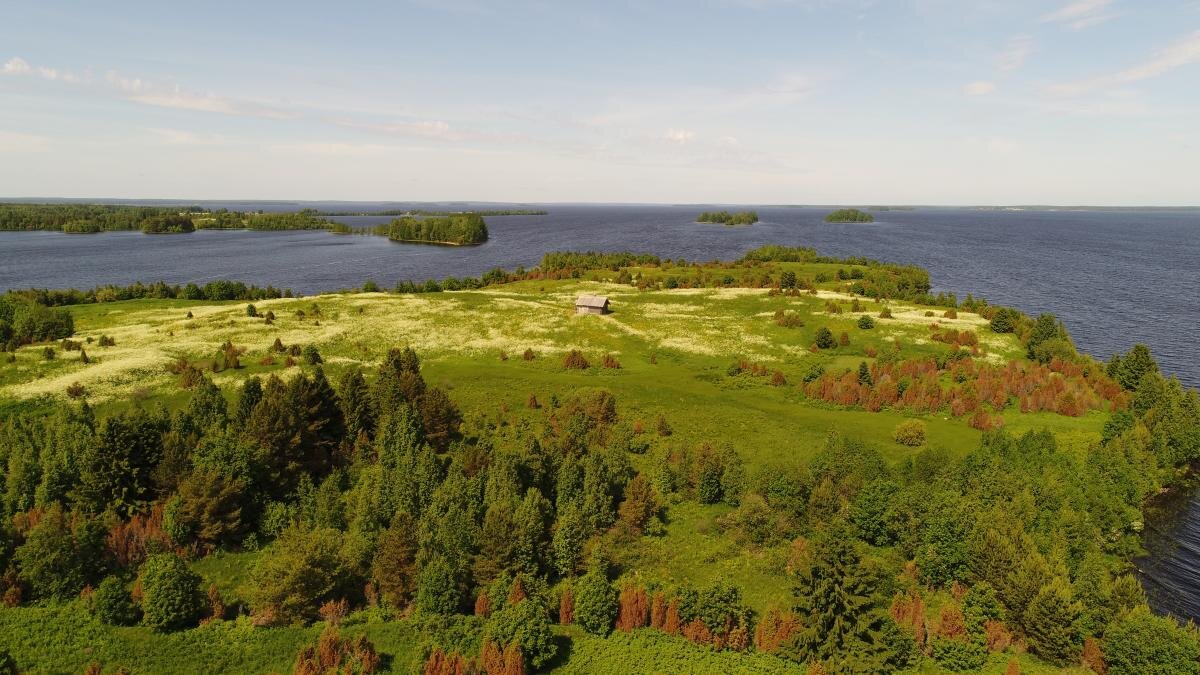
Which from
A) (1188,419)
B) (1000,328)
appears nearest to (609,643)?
(1188,419)

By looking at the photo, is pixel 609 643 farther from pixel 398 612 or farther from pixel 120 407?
pixel 120 407

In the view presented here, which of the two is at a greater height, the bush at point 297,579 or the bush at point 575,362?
the bush at point 575,362

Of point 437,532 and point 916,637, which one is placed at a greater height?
point 437,532

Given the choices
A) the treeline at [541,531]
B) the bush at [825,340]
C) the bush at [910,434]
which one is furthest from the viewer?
the bush at [825,340]

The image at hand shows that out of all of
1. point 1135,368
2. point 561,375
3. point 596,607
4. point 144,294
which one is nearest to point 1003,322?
point 1135,368

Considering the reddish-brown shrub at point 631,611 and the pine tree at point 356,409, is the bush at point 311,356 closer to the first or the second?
the pine tree at point 356,409

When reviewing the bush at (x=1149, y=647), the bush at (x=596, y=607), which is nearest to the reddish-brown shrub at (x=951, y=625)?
the bush at (x=1149, y=647)
